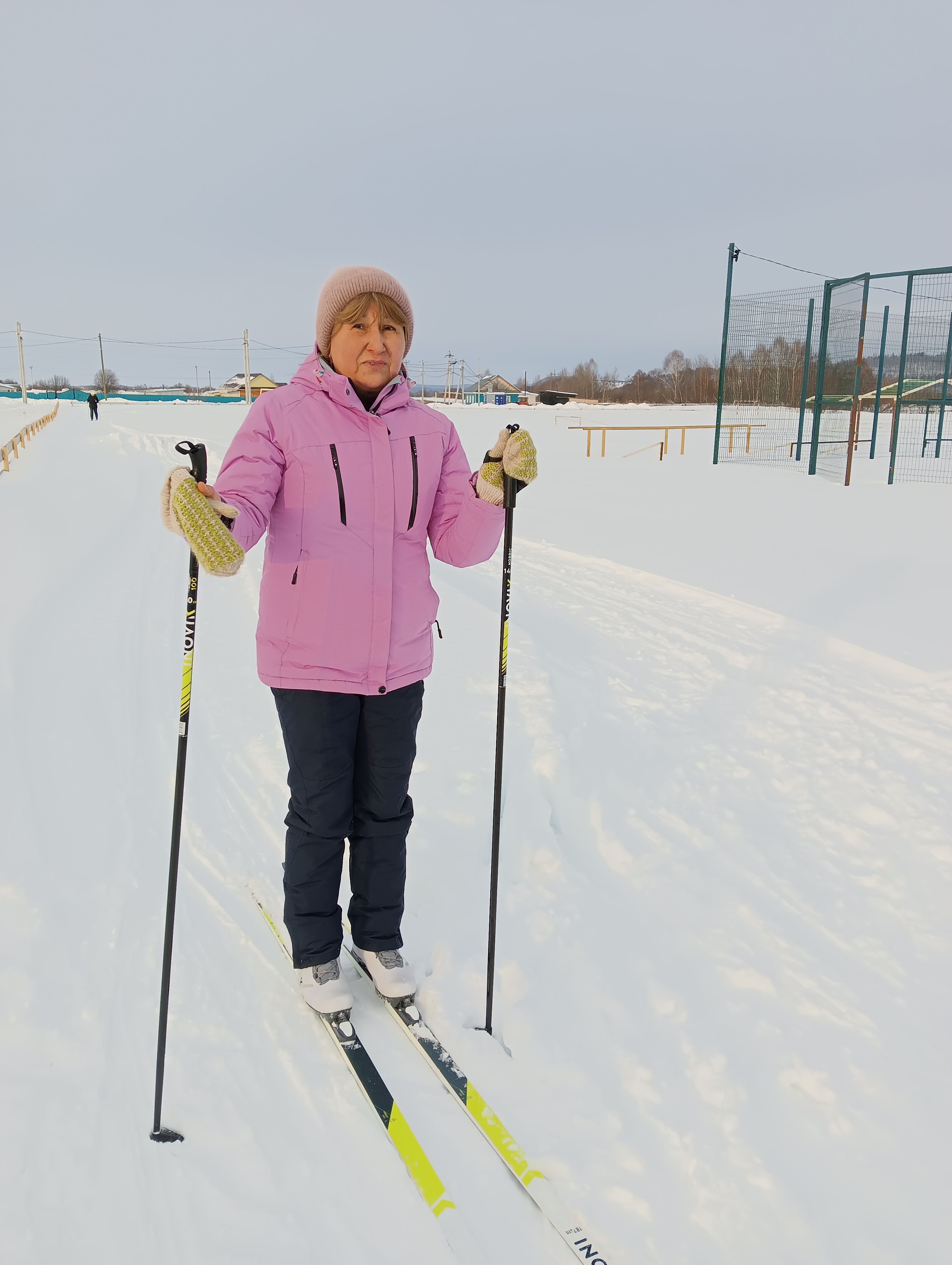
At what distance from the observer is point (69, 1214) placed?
162cm

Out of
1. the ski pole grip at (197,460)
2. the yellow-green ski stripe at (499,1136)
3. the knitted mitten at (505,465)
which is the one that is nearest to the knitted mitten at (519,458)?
the knitted mitten at (505,465)

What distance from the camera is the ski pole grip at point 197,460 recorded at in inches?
67.1

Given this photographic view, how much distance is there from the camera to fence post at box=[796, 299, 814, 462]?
1262 cm

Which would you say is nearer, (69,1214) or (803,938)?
(69,1214)

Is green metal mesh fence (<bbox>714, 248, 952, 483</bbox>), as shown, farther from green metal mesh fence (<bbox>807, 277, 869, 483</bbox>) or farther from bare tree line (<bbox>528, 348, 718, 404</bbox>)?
bare tree line (<bbox>528, 348, 718, 404</bbox>)

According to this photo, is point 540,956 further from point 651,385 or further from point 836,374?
point 651,385

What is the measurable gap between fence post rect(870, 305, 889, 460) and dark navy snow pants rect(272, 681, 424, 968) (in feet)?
36.7

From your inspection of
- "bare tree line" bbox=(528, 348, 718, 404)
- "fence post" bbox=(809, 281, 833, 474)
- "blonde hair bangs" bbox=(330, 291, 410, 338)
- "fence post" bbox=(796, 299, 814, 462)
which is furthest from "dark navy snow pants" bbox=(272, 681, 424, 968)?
"bare tree line" bbox=(528, 348, 718, 404)

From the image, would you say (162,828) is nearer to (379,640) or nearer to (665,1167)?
(379,640)

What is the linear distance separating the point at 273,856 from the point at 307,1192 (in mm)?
1263

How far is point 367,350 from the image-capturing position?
200 centimetres

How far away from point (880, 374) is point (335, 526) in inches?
477

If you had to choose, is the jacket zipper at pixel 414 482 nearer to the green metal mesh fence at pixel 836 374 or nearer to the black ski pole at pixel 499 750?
the black ski pole at pixel 499 750

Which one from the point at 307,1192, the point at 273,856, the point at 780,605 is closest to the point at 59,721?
the point at 273,856
